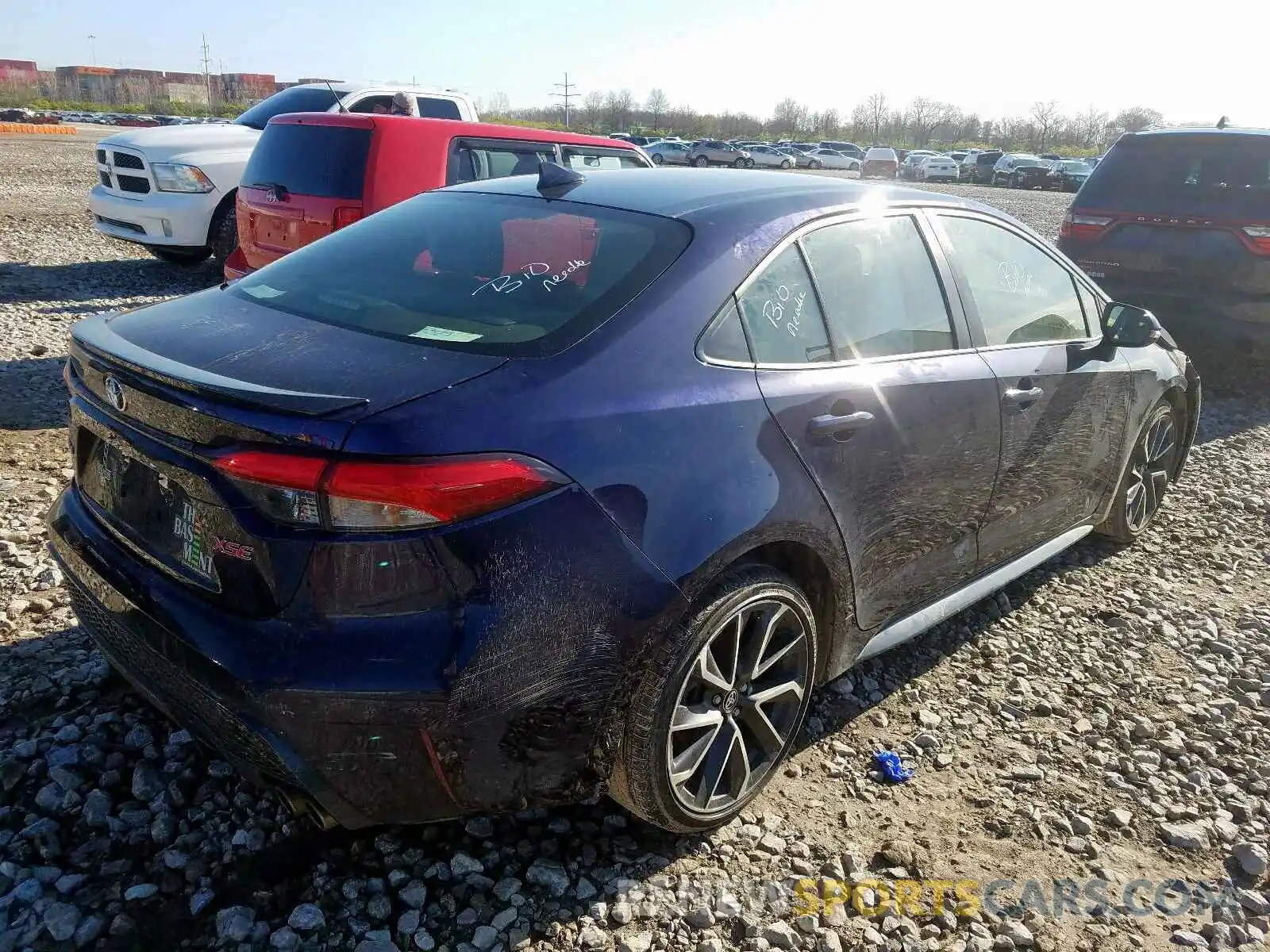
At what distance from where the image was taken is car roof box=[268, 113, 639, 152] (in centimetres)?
632

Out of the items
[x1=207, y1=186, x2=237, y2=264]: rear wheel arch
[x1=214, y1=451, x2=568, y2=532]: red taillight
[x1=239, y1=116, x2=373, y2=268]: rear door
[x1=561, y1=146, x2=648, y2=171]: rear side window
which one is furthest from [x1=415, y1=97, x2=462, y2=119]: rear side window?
[x1=214, y1=451, x2=568, y2=532]: red taillight

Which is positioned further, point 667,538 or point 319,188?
point 319,188

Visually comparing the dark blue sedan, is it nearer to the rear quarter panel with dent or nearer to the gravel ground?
the rear quarter panel with dent

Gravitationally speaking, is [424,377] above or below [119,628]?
above

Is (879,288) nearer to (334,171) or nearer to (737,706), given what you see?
(737,706)

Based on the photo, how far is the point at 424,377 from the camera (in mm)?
1978

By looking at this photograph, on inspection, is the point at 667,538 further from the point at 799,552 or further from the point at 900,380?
the point at 900,380

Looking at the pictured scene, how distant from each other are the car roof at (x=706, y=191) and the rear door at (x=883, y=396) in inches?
4.1

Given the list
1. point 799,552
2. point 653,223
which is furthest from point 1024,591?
point 653,223

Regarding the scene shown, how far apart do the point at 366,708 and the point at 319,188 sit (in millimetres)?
5143

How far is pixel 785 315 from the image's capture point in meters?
2.56

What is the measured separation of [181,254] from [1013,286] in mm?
8382

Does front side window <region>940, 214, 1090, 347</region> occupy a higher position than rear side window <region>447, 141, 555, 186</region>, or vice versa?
rear side window <region>447, 141, 555, 186</region>

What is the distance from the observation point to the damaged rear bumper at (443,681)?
72.9 inches
